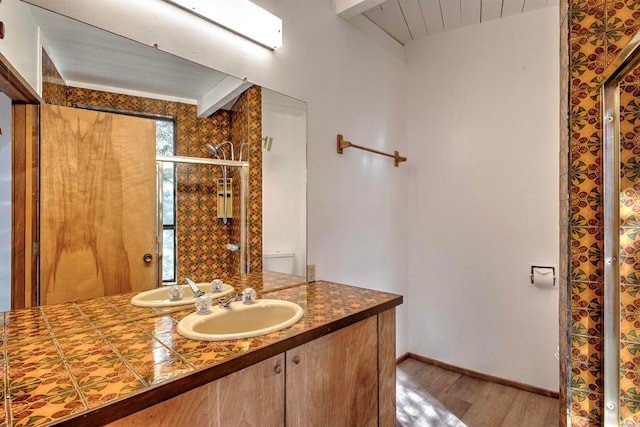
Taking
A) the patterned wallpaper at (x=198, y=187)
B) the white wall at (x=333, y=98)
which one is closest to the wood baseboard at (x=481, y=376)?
the white wall at (x=333, y=98)

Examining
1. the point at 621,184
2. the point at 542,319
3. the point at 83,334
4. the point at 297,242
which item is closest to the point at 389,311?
the point at 297,242

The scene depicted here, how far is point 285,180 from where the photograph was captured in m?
1.81

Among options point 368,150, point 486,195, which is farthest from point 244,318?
point 486,195

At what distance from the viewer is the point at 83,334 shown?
0.99 m

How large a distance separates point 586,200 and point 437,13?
73.7 inches

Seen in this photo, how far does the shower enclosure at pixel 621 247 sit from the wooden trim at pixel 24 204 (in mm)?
1805

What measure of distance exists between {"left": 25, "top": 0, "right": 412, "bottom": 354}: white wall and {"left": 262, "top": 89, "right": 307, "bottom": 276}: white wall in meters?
0.06

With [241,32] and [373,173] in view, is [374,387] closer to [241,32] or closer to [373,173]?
[373,173]

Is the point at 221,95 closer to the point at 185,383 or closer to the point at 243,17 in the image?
the point at 243,17

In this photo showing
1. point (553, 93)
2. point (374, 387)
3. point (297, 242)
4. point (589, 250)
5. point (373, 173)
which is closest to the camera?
point (589, 250)

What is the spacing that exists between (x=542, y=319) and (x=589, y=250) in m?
1.47

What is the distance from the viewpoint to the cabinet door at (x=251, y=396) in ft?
2.82

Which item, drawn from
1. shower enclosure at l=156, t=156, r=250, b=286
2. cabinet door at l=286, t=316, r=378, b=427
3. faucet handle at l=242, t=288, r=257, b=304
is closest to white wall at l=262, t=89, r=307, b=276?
shower enclosure at l=156, t=156, r=250, b=286

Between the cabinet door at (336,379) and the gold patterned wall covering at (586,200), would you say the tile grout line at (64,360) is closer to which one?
the cabinet door at (336,379)
